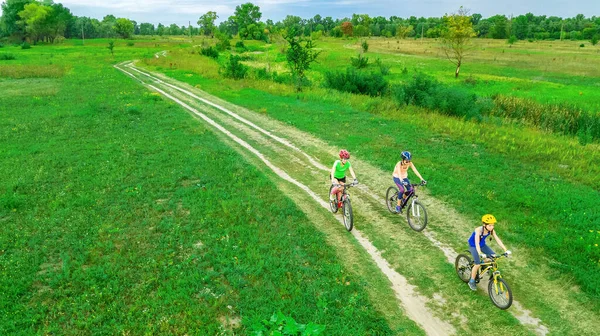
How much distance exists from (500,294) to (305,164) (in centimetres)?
1041

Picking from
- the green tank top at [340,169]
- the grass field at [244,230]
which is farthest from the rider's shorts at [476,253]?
the green tank top at [340,169]

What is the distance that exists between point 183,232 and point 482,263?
8174mm

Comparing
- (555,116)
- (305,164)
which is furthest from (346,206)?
(555,116)

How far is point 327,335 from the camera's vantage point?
7.83 metres

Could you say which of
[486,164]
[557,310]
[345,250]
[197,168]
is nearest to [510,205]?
[486,164]

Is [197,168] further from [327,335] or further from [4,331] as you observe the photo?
[327,335]

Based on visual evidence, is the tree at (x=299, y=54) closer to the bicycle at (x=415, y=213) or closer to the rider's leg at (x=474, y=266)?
the bicycle at (x=415, y=213)

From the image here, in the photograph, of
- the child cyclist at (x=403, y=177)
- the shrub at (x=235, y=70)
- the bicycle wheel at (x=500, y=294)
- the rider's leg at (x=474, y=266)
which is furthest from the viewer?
the shrub at (x=235, y=70)

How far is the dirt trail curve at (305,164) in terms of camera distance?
8.32 m

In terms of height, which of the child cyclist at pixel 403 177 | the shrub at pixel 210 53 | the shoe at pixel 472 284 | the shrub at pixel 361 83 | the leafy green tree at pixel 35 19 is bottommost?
the shoe at pixel 472 284

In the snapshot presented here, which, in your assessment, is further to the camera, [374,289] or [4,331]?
[374,289]

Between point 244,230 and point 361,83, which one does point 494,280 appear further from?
point 361,83

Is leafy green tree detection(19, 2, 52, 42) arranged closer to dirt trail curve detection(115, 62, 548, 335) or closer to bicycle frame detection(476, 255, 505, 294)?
dirt trail curve detection(115, 62, 548, 335)

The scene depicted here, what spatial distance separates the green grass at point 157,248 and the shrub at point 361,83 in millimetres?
19531
